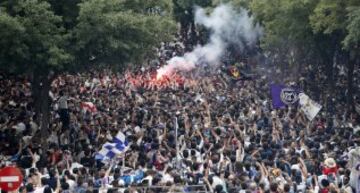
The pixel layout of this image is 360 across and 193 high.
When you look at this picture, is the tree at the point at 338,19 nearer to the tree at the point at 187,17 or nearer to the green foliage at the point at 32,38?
the green foliage at the point at 32,38

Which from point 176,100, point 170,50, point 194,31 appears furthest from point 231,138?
point 194,31

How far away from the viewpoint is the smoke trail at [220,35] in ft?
125

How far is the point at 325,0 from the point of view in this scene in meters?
24.6

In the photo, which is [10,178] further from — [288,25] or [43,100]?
[288,25]

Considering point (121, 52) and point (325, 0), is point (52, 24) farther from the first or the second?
point (325, 0)

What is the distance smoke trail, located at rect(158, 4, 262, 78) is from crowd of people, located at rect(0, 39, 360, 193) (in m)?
7.72

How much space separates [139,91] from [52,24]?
10042 millimetres

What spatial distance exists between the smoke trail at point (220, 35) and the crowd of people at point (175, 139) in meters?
7.72

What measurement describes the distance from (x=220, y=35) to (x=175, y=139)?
26.3 metres

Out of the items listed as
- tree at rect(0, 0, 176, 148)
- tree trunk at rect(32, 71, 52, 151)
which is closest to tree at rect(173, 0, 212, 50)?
tree at rect(0, 0, 176, 148)

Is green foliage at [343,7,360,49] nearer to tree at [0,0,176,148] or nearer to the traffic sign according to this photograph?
tree at [0,0,176,148]

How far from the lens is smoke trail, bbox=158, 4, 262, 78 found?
38094 millimetres

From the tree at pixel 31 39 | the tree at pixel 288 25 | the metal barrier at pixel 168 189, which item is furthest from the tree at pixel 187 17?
the metal barrier at pixel 168 189

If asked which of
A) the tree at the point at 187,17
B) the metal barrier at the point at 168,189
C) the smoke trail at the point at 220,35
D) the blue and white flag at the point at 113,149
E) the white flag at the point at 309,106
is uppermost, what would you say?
the tree at the point at 187,17
